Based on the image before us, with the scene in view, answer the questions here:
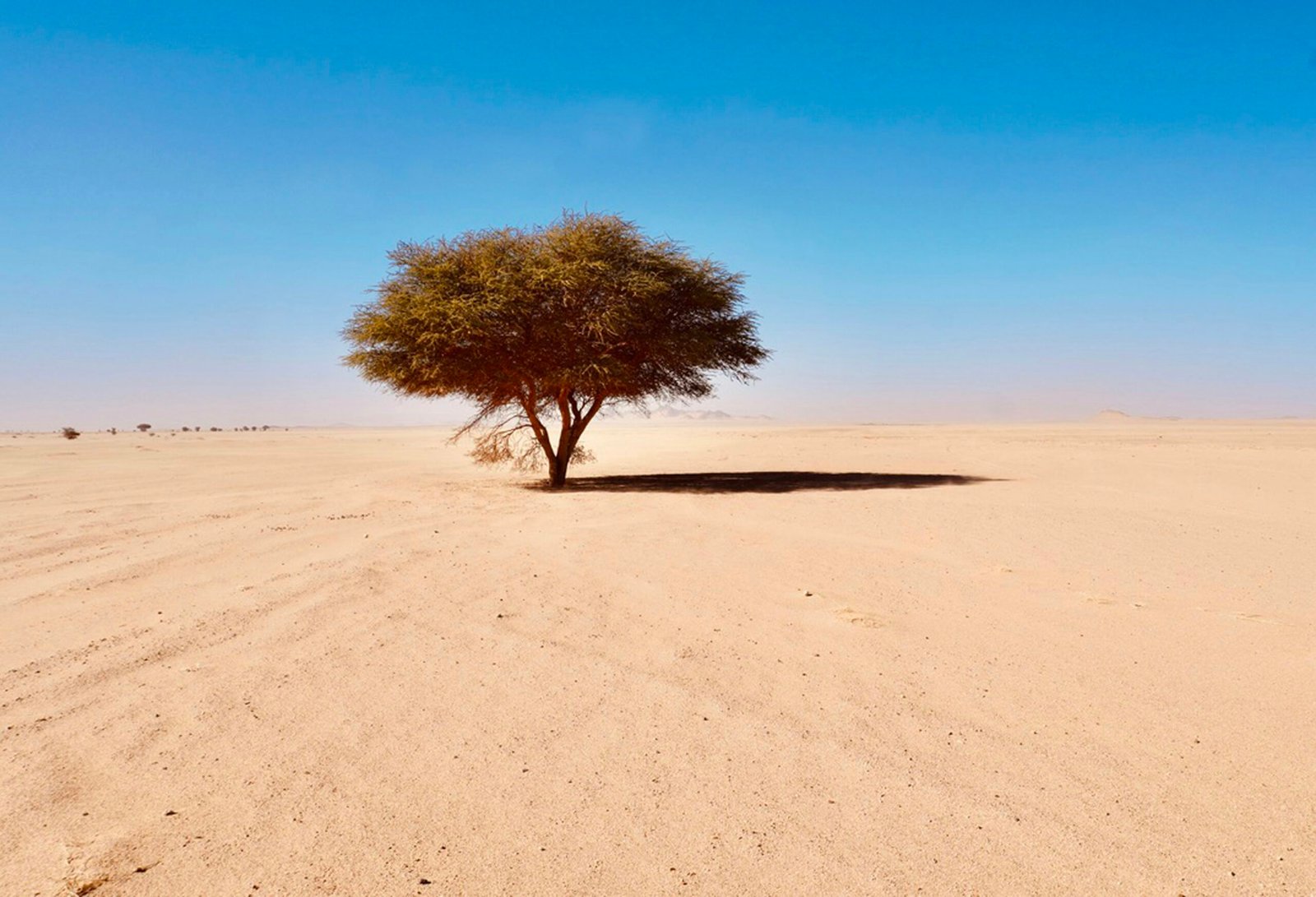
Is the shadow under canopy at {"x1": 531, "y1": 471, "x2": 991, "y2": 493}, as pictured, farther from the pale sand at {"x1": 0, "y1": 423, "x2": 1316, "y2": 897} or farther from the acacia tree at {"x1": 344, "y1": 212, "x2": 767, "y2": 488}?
the pale sand at {"x1": 0, "y1": 423, "x2": 1316, "y2": 897}

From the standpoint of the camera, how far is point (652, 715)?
387cm

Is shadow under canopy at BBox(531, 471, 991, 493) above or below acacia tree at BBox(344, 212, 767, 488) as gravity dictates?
below

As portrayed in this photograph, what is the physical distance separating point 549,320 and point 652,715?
40.1 ft

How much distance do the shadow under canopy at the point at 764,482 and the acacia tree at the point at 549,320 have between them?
1682 mm

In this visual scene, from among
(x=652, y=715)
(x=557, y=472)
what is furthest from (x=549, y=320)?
(x=652, y=715)

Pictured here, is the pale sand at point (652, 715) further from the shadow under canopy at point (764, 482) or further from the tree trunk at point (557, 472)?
the tree trunk at point (557, 472)

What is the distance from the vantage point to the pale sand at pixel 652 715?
2.68 metres

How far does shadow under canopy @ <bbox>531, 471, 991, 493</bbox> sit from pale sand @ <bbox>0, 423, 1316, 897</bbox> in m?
6.35

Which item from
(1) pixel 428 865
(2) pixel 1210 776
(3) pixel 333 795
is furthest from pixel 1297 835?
(3) pixel 333 795

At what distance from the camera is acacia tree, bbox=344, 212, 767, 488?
14648 millimetres

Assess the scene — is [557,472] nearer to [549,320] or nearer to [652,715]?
[549,320]

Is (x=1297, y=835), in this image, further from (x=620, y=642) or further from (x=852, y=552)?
(x=852, y=552)

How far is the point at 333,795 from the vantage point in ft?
10.1

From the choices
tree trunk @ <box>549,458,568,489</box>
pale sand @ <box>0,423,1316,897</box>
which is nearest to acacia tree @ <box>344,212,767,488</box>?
tree trunk @ <box>549,458,568,489</box>
